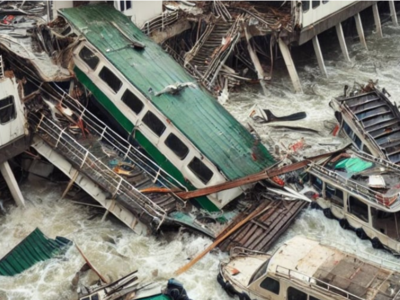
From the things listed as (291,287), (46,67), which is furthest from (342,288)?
(46,67)

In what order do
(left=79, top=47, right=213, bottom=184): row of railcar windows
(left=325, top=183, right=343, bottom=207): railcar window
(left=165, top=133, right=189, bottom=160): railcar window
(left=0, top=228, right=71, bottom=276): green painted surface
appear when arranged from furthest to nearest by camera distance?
(left=325, top=183, right=343, bottom=207): railcar window
(left=165, top=133, right=189, bottom=160): railcar window
(left=79, top=47, right=213, bottom=184): row of railcar windows
(left=0, top=228, right=71, bottom=276): green painted surface

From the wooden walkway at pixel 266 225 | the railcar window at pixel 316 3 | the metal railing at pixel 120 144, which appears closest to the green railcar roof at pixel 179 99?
the wooden walkway at pixel 266 225

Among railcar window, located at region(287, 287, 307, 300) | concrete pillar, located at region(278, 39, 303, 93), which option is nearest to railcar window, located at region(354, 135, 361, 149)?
concrete pillar, located at region(278, 39, 303, 93)

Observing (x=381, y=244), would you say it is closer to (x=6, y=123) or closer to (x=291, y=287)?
(x=291, y=287)

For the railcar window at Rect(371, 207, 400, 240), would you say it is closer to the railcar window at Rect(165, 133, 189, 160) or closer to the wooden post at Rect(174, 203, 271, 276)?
the wooden post at Rect(174, 203, 271, 276)

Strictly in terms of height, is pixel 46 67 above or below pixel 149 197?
above

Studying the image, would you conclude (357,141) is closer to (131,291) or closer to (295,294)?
(295,294)
